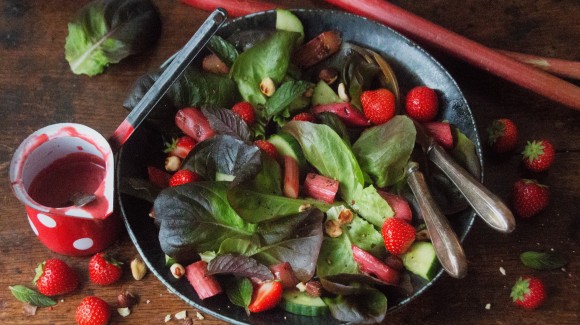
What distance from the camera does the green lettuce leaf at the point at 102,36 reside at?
70.6 inches

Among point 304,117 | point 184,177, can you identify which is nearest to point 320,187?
point 304,117

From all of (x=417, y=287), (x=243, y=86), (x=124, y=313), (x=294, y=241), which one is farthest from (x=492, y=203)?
(x=124, y=313)

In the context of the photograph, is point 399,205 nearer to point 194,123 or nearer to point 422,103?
point 422,103

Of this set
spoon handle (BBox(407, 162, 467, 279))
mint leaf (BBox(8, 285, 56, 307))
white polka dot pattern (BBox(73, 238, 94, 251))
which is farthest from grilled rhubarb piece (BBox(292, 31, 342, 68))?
mint leaf (BBox(8, 285, 56, 307))

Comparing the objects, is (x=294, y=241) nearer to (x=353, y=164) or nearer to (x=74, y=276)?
(x=353, y=164)

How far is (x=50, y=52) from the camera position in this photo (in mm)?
1847

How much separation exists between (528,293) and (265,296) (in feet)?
1.97

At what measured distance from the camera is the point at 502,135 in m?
1.67

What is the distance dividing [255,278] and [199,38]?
488 millimetres

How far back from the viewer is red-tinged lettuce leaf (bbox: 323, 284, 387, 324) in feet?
4.31

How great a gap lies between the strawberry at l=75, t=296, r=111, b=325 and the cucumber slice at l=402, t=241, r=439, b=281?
2.16 ft

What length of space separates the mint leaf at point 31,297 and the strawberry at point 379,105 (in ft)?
2.67

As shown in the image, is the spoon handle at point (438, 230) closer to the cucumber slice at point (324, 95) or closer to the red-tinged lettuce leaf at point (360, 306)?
the red-tinged lettuce leaf at point (360, 306)

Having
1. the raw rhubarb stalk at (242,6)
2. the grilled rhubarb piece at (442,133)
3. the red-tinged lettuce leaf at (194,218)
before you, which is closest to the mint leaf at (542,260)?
the grilled rhubarb piece at (442,133)
